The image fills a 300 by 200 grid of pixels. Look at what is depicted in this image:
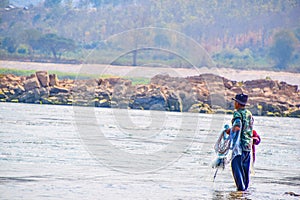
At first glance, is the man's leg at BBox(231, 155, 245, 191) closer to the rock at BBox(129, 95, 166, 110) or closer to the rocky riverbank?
the rocky riverbank

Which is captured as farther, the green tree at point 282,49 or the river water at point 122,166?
the green tree at point 282,49

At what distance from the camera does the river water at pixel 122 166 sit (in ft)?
50.3

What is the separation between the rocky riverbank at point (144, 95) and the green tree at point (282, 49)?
120 ft

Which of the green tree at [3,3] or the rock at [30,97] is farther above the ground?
the green tree at [3,3]

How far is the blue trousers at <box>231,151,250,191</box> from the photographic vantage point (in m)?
15.9

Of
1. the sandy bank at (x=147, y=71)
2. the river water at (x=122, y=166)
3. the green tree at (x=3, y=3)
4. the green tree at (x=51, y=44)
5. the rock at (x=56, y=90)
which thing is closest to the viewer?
the river water at (x=122, y=166)

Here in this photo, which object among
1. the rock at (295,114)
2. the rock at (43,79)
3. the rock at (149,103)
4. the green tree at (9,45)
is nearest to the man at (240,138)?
the rock at (149,103)

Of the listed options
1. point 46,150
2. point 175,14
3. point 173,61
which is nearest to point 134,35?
point 173,61

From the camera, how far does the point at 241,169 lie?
1602 centimetres

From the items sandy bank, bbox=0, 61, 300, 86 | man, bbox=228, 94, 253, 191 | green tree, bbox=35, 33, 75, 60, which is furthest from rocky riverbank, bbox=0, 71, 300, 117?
green tree, bbox=35, 33, 75, 60

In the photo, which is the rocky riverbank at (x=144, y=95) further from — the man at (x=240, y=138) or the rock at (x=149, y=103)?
the man at (x=240, y=138)

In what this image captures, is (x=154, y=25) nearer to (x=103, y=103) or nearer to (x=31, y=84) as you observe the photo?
(x=31, y=84)

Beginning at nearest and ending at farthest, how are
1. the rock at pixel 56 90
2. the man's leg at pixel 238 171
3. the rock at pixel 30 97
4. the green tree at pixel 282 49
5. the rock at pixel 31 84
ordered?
the man's leg at pixel 238 171
the rock at pixel 30 97
the rock at pixel 31 84
the rock at pixel 56 90
the green tree at pixel 282 49

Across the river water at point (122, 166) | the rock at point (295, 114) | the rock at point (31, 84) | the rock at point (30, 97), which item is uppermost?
the river water at point (122, 166)
